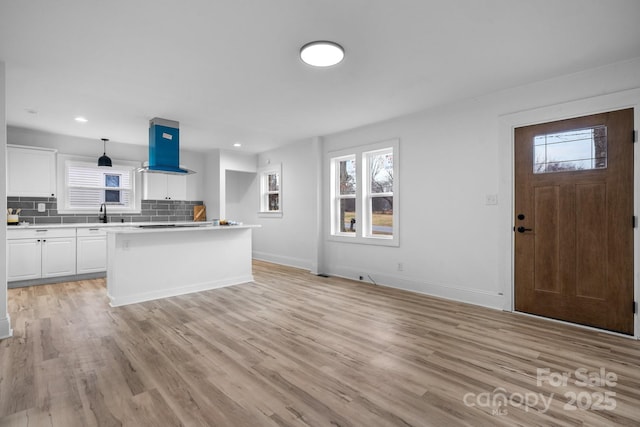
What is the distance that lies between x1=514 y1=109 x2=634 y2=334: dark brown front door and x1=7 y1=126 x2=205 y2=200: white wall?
6.54 m

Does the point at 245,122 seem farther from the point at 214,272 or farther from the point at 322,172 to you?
the point at 214,272

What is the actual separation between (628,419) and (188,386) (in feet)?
8.70

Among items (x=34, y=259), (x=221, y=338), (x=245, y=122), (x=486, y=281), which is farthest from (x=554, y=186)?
(x=34, y=259)

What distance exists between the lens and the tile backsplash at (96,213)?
18.0 ft

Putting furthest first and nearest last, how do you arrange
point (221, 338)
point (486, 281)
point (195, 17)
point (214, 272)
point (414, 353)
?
point (214, 272) < point (486, 281) < point (221, 338) < point (414, 353) < point (195, 17)

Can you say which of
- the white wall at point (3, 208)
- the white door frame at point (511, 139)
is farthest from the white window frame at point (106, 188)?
the white door frame at point (511, 139)

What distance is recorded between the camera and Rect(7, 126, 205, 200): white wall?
5.42m

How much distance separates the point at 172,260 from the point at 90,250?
2.22 meters

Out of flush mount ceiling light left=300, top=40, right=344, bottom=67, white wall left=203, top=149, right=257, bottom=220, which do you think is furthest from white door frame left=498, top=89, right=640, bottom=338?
white wall left=203, top=149, right=257, bottom=220

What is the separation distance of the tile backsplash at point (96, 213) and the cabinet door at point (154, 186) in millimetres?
221

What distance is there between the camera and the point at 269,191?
7.59 meters

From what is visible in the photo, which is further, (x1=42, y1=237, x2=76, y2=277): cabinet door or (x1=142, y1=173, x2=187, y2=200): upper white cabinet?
(x1=142, y1=173, x2=187, y2=200): upper white cabinet

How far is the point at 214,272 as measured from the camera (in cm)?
490

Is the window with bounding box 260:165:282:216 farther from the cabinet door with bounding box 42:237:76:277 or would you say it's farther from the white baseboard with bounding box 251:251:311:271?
the cabinet door with bounding box 42:237:76:277
